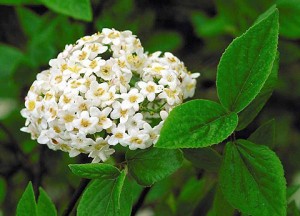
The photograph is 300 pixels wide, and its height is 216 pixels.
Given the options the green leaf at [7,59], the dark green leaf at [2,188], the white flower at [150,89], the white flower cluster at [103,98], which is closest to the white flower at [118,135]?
the white flower cluster at [103,98]

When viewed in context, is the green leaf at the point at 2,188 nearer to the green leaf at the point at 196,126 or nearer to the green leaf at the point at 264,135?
the green leaf at the point at 264,135

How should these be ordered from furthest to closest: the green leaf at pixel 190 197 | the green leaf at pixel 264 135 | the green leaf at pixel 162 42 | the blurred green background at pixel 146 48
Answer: the green leaf at pixel 162 42 < the blurred green background at pixel 146 48 < the green leaf at pixel 190 197 < the green leaf at pixel 264 135

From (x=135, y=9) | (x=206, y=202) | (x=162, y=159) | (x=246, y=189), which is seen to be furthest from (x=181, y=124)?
(x=135, y=9)

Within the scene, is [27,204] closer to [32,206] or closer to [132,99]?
[32,206]

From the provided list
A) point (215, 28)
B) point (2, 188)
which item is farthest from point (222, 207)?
point (215, 28)

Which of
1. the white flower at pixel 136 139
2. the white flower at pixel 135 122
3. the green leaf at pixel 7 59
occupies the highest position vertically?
the white flower at pixel 135 122
